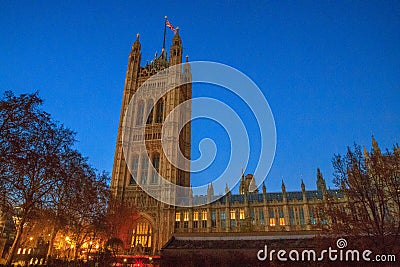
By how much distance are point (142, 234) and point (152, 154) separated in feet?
58.4

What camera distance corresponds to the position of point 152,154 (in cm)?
6281

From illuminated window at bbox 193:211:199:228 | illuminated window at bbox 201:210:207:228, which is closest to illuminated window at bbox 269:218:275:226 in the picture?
illuminated window at bbox 201:210:207:228

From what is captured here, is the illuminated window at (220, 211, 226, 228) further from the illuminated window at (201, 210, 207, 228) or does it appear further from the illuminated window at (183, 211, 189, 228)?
the illuminated window at (183, 211, 189, 228)

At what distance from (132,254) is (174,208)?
472 inches

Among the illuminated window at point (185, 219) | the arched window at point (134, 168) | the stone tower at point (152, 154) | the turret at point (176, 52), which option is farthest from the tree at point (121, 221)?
the turret at point (176, 52)

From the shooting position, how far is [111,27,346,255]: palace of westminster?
172ft

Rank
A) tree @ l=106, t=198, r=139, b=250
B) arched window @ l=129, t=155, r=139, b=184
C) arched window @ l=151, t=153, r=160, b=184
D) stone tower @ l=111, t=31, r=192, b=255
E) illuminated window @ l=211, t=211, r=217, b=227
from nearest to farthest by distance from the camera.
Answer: tree @ l=106, t=198, r=139, b=250
stone tower @ l=111, t=31, r=192, b=255
illuminated window @ l=211, t=211, r=217, b=227
arched window @ l=151, t=153, r=160, b=184
arched window @ l=129, t=155, r=139, b=184

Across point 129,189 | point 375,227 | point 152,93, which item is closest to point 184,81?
point 152,93

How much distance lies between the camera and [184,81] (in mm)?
75875

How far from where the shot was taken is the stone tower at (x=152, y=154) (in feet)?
179

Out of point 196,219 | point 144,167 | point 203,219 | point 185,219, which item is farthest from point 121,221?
point 144,167

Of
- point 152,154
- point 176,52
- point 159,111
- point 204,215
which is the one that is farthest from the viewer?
point 176,52

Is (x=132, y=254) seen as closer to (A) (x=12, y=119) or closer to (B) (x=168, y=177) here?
(B) (x=168, y=177)

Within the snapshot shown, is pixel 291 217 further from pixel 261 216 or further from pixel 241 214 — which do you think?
pixel 241 214
